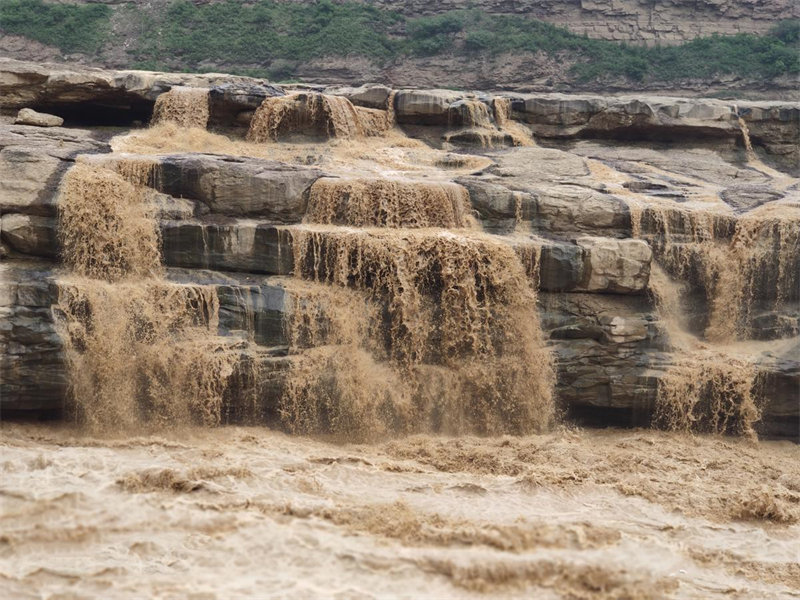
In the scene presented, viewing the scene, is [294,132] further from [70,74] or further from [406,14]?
[406,14]

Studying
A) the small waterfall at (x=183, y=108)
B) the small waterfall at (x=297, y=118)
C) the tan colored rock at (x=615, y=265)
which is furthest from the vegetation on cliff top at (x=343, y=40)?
the tan colored rock at (x=615, y=265)

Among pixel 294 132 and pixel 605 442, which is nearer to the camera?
pixel 605 442

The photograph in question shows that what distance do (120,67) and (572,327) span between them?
2484 centimetres

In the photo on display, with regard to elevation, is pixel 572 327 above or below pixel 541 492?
above

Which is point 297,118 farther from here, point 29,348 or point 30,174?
point 29,348

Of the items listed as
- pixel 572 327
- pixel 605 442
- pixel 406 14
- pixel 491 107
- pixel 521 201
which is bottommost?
pixel 605 442

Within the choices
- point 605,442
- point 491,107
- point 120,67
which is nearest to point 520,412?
point 605,442

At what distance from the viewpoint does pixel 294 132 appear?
48.3 feet

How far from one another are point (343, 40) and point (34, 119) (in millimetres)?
19708

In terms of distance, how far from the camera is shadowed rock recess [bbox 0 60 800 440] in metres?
9.48

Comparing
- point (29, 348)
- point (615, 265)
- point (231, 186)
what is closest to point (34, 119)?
point (231, 186)

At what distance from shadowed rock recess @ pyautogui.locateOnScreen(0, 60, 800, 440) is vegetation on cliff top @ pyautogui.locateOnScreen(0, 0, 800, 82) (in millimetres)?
19444

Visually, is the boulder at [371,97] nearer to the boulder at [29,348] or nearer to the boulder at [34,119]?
the boulder at [34,119]

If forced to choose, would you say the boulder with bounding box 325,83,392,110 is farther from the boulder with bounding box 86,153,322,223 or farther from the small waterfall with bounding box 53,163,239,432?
the small waterfall with bounding box 53,163,239,432
